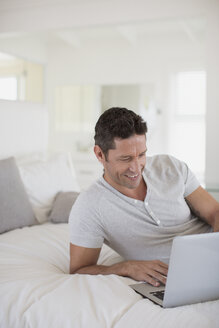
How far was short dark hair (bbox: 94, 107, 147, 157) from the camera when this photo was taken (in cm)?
159

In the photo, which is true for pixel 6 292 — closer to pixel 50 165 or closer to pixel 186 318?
pixel 186 318

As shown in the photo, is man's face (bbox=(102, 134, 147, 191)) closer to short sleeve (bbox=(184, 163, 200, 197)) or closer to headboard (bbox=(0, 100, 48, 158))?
short sleeve (bbox=(184, 163, 200, 197))

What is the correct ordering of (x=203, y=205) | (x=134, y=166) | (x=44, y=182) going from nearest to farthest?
(x=134, y=166) < (x=203, y=205) < (x=44, y=182)

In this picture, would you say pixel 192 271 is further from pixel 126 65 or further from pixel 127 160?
pixel 126 65

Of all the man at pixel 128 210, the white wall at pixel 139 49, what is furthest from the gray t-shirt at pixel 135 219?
the white wall at pixel 139 49

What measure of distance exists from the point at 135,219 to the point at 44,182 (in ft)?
4.52

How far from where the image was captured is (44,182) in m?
2.91

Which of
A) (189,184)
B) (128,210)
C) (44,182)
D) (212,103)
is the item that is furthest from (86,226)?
(212,103)

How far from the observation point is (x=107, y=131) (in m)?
1.61

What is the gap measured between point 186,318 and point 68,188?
6.42 ft

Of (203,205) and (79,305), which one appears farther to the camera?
(203,205)

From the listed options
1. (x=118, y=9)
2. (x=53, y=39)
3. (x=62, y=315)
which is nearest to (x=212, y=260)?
(x=62, y=315)

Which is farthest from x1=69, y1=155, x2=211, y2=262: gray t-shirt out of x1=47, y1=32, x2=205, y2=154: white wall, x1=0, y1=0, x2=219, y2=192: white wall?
x1=47, y1=32, x2=205, y2=154: white wall

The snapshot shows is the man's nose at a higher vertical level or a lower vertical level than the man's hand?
higher
